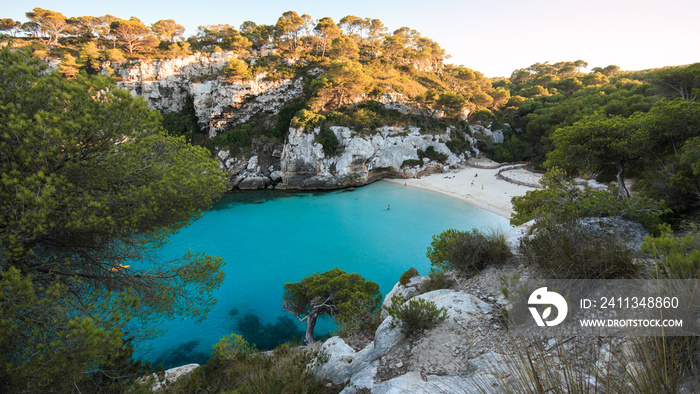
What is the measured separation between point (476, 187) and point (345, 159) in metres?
13.7

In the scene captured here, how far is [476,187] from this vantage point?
81.9 ft

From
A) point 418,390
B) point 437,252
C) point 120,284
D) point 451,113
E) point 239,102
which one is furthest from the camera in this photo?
point 451,113

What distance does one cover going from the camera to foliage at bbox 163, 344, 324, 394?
3627mm

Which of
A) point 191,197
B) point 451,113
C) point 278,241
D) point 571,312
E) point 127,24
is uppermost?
point 127,24

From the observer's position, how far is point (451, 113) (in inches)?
1364

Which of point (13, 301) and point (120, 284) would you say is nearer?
point (13, 301)

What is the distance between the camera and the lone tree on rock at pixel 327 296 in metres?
7.70

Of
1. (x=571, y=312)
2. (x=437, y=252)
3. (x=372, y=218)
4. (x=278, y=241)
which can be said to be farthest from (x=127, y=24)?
(x=571, y=312)

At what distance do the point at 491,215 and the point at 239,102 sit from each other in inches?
1220

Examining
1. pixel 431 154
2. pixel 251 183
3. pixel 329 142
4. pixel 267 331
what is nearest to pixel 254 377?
pixel 267 331

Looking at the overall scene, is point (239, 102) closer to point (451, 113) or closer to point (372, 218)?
point (372, 218)

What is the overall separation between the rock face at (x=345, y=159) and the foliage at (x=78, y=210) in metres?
22.9

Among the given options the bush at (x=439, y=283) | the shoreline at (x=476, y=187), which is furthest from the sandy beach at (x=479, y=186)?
the bush at (x=439, y=283)

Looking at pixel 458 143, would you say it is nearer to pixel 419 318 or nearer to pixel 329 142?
pixel 329 142
